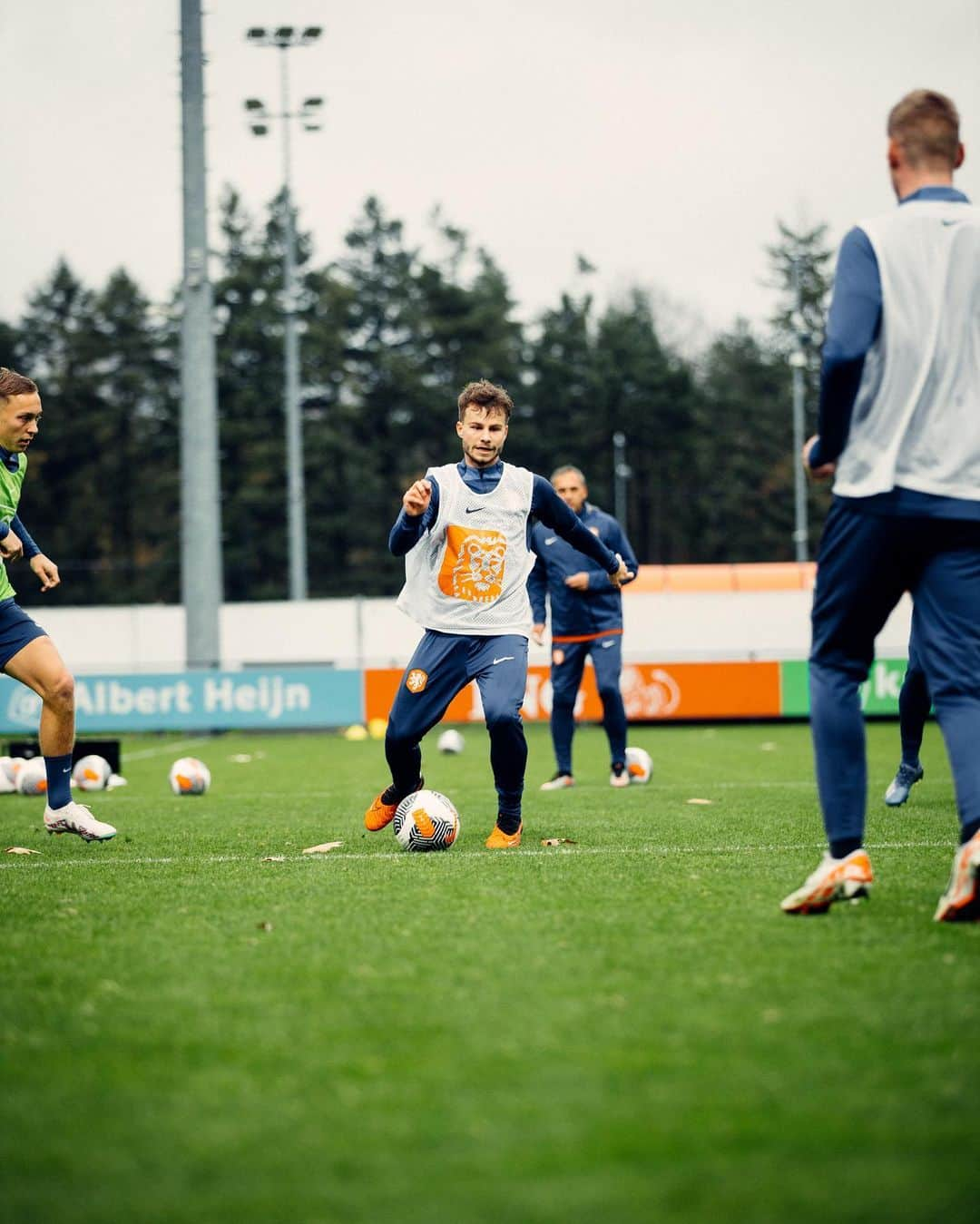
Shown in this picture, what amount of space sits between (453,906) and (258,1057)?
6.12 ft

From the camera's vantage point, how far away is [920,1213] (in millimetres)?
2148

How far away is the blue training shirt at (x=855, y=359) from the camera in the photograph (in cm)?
416

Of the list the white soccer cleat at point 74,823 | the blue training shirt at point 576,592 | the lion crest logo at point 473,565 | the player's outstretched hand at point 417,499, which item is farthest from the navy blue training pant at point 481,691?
the blue training shirt at point 576,592

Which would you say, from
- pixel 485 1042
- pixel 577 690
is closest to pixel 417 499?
pixel 485 1042

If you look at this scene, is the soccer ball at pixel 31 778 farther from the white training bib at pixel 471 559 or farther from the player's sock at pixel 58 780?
the white training bib at pixel 471 559

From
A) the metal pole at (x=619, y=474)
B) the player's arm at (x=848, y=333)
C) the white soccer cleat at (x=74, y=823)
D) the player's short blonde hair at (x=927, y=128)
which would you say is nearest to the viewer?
the player's arm at (x=848, y=333)

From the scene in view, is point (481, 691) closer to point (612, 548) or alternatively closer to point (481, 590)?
point (481, 590)

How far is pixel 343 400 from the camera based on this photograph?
177ft

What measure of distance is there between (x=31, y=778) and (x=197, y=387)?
11014mm

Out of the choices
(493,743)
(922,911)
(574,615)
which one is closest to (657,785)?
(574,615)

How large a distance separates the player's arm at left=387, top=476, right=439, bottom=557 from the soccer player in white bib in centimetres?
1

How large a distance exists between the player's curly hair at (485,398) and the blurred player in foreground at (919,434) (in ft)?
8.23

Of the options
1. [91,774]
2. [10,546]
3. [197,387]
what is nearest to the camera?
[10,546]

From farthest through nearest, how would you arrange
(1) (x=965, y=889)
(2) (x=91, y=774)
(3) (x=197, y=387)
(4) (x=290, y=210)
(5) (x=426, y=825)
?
(4) (x=290, y=210) → (3) (x=197, y=387) → (2) (x=91, y=774) → (5) (x=426, y=825) → (1) (x=965, y=889)
